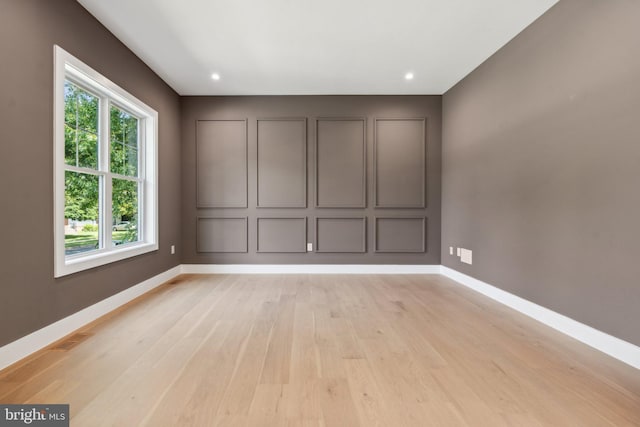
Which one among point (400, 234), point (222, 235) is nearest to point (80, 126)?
point (222, 235)

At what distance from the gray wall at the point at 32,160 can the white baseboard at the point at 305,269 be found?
1731 millimetres

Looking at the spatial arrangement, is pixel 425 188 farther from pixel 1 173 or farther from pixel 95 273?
pixel 1 173

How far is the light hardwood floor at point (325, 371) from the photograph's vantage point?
1339mm

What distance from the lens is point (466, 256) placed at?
12.1 ft

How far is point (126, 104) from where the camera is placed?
10.1ft

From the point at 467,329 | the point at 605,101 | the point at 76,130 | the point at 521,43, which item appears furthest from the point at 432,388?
the point at 76,130

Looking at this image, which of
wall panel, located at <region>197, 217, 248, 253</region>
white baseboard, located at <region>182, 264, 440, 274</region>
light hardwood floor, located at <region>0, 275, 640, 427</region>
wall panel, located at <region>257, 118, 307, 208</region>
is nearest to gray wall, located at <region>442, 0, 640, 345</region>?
light hardwood floor, located at <region>0, 275, 640, 427</region>

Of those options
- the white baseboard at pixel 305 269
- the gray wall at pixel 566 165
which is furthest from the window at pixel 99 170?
the gray wall at pixel 566 165

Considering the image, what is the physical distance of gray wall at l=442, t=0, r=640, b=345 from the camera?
1853mm

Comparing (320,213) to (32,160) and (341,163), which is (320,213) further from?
(32,160)

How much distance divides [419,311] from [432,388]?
126cm

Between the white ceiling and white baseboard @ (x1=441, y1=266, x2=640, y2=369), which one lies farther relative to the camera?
the white ceiling

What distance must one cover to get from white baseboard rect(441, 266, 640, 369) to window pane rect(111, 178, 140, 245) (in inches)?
160

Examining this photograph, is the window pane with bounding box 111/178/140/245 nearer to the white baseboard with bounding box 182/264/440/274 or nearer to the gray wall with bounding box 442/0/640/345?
the white baseboard with bounding box 182/264/440/274
